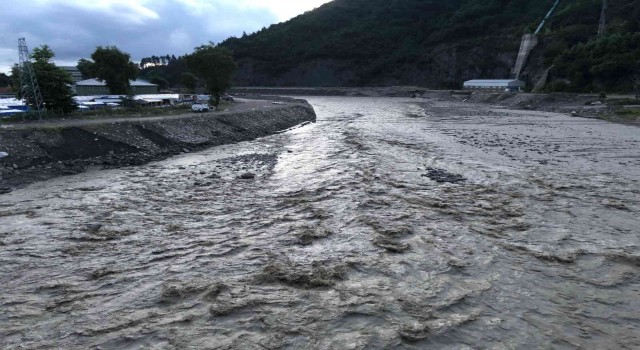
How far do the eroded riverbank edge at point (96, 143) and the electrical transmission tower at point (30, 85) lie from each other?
21.5ft

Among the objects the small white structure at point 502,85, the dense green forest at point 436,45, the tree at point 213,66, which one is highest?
the dense green forest at point 436,45

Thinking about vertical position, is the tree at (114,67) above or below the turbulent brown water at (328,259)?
above

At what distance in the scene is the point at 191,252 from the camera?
10.8m

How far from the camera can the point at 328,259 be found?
10258 millimetres

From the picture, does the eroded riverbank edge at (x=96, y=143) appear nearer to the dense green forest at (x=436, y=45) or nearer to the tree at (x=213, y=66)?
the tree at (x=213, y=66)

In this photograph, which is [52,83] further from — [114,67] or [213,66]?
[114,67]

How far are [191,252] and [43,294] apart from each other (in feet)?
10.9

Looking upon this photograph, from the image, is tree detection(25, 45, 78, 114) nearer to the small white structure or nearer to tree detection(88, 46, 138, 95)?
tree detection(88, 46, 138, 95)

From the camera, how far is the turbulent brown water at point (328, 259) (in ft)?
24.2

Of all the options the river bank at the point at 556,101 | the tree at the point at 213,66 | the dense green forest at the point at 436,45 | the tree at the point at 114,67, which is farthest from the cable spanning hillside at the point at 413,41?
the tree at the point at 114,67

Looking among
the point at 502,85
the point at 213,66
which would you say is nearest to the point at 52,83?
the point at 213,66

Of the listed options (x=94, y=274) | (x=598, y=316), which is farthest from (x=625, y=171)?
(x=94, y=274)

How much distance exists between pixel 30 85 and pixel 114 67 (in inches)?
954

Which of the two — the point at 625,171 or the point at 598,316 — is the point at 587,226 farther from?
the point at 625,171
